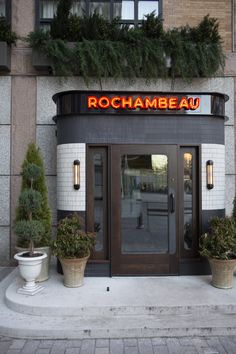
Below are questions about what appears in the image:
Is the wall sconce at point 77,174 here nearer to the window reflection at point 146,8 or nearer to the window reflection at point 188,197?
the window reflection at point 188,197

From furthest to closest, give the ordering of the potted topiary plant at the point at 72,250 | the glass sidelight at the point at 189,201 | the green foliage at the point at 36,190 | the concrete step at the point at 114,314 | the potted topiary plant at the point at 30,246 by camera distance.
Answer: the glass sidelight at the point at 189,201
the green foliage at the point at 36,190
the potted topiary plant at the point at 72,250
the potted topiary plant at the point at 30,246
the concrete step at the point at 114,314

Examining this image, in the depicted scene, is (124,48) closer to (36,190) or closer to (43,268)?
(36,190)

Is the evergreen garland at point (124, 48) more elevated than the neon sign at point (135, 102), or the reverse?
the evergreen garland at point (124, 48)

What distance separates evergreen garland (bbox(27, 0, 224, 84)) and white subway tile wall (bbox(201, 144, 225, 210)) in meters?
2.04

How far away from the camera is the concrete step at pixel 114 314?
3.98 metres

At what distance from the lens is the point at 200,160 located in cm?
556

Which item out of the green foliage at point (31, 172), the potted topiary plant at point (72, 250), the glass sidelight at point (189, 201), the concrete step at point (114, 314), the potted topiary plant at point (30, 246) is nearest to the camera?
the concrete step at point (114, 314)

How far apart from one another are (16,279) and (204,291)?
10.6ft

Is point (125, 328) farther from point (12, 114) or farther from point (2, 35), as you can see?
point (2, 35)

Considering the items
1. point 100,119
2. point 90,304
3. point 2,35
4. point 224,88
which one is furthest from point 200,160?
point 2,35

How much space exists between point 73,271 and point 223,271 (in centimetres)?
237

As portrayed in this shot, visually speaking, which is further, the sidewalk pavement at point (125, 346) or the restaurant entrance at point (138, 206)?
the restaurant entrance at point (138, 206)

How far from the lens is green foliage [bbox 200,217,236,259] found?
485 cm

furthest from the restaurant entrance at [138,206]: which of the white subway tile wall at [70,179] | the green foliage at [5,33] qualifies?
the green foliage at [5,33]
